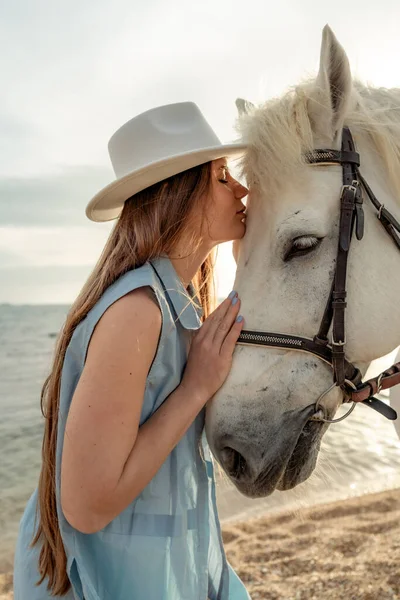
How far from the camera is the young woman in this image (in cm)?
118

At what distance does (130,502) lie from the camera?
3.98 ft

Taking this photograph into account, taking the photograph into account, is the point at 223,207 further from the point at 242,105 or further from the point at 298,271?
the point at 242,105

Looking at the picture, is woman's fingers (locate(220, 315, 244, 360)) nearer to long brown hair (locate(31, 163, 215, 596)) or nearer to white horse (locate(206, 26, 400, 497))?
white horse (locate(206, 26, 400, 497))

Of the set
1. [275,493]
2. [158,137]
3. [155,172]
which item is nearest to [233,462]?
[155,172]

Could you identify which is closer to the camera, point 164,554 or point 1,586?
point 164,554

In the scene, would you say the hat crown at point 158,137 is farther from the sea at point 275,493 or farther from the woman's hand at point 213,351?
the sea at point 275,493

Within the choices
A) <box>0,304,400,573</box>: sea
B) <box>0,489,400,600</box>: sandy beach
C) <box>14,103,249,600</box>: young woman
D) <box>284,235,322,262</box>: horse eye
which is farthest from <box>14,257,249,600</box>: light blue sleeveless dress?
<box>0,489,400,600</box>: sandy beach

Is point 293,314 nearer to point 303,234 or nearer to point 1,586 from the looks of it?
point 303,234

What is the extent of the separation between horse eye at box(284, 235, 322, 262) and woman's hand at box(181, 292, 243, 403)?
8.0 inches

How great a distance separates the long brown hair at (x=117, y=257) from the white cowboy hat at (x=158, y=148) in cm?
Result: 5

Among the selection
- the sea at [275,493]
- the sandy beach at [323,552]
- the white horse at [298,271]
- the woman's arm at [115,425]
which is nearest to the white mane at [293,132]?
the white horse at [298,271]

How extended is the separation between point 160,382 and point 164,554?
42cm

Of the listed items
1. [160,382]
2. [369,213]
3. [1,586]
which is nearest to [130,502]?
[160,382]

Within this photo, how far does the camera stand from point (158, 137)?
150cm
